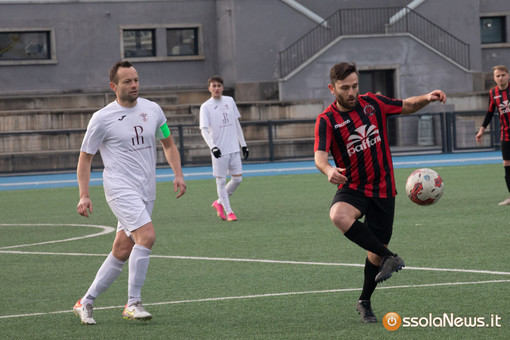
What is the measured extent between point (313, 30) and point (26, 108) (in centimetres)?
1106

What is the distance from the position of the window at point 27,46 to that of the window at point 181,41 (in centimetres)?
470

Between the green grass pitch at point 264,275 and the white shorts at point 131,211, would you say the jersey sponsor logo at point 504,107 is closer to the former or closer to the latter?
the green grass pitch at point 264,275

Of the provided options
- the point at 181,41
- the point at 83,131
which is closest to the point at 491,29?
the point at 181,41

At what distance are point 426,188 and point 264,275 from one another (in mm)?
1902

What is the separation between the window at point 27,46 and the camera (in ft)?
120

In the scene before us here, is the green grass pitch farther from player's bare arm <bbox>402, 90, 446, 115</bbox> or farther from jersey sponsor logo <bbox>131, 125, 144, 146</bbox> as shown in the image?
player's bare arm <bbox>402, 90, 446, 115</bbox>

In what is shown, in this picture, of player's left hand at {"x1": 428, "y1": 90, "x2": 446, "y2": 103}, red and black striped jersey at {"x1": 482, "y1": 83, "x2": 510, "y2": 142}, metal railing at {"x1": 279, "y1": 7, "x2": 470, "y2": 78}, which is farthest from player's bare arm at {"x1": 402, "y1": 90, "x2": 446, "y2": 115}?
metal railing at {"x1": 279, "y1": 7, "x2": 470, "y2": 78}

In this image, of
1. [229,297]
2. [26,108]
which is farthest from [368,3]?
[229,297]

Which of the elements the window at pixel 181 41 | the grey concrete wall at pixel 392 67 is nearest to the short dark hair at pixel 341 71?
the grey concrete wall at pixel 392 67

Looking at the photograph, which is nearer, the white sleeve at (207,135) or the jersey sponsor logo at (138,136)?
the jersey sponsor logo at (138,136)

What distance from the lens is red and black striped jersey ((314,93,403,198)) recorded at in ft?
22.9

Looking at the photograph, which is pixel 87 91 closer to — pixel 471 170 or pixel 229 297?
pixel 471 170

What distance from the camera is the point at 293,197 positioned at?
18500 mm

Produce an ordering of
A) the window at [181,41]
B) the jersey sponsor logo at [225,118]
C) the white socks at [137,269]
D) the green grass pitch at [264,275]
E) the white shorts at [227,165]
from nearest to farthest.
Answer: the green grass pitch at [264,275] < the white socks at [137,269] < the white shorts at [227,165] < the jersey sponsor logo at [225,118] < the window at [181,41]
